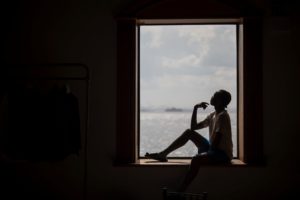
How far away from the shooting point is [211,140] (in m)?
3.51

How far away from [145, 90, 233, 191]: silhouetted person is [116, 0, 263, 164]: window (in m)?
0.22

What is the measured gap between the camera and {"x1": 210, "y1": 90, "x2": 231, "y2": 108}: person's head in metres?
3.54

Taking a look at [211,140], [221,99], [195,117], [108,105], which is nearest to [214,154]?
[211,140]

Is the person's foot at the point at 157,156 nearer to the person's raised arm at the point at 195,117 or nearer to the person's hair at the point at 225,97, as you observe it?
the person's raised arm at the point at 195,117

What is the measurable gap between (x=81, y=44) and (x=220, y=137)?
1581mm

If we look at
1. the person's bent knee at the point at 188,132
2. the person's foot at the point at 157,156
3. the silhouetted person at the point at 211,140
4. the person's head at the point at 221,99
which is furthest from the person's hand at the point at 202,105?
the person's foot at the point at 157,156

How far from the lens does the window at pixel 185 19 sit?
3639 mm

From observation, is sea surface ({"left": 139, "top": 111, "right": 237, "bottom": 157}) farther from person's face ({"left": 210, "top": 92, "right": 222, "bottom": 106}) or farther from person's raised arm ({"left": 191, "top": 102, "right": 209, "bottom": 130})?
person's face ({"left": 210, "top": 92, "right": 222, "bottom": 106})

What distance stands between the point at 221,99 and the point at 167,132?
83cm

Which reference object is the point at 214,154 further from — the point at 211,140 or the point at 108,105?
the point at 108,105

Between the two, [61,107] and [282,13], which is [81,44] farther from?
[282,13]

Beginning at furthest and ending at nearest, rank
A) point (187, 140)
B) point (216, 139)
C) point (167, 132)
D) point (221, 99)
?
point (167, 132) < point (187, 140) < point (221, 99) < point (216, 139)

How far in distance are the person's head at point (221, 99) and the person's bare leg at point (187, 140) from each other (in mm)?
335

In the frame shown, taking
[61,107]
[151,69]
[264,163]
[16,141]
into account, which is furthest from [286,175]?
[16,141]
